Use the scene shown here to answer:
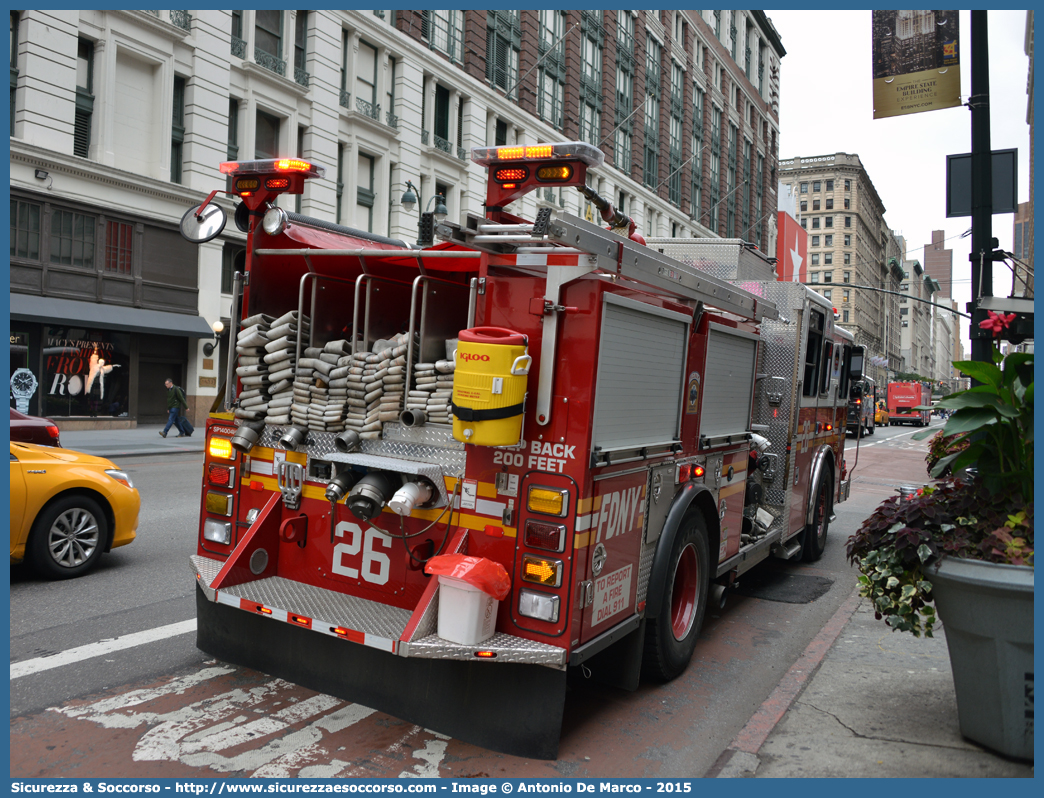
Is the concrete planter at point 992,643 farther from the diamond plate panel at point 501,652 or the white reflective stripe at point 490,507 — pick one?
the white reflective stripe at point 490,507

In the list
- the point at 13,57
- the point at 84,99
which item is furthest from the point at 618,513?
the point at 84,99

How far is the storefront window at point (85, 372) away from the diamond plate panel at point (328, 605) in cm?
2023

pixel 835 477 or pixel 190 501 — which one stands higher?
pixel 835 477

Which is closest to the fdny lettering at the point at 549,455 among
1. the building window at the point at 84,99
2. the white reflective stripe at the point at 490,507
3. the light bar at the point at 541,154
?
the white reflective stripe at the point at 490,507

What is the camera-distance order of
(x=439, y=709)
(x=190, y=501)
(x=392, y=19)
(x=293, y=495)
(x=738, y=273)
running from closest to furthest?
(x=439, y=709) → (x=293, y=495) → (x=738, y=273) → (x=190, y=501) → (x=392, y=19)

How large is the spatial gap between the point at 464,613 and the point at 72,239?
72.5ft

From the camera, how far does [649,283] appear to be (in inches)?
170

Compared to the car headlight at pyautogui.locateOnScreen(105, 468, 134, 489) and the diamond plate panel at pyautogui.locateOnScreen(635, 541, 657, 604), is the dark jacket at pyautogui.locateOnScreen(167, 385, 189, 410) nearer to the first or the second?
the car headlight at pyautogui.locateOnScreen(105, 468, 134, 489)

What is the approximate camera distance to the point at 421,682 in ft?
13.7

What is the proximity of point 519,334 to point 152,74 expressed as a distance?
24162 millimetres

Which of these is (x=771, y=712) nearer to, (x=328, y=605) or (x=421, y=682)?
(x=421, y=682)

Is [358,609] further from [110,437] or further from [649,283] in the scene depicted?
[110,437]

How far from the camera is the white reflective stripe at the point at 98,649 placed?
4910 millimetres

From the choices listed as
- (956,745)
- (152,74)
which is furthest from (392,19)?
(956,745)
